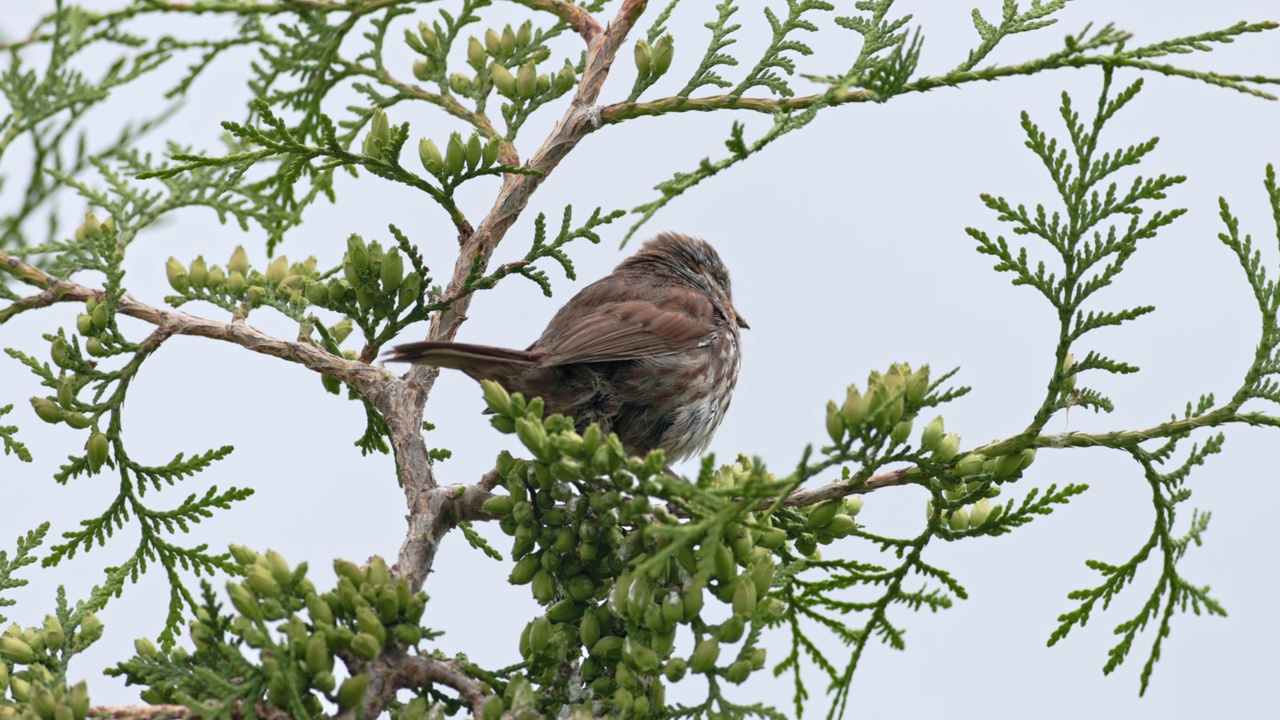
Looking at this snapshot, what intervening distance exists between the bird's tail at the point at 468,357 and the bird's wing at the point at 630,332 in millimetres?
129

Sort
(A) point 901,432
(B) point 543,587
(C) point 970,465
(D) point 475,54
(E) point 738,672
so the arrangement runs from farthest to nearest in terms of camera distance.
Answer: (D) point 475,54 < (C) point 970,465 < (B) point 543,587 < (A) point 901,432 < (E) point 738,672

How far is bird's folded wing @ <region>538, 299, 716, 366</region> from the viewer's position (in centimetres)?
463

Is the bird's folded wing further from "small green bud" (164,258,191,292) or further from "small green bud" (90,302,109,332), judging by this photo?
"small green bud" (90,302,109,332)

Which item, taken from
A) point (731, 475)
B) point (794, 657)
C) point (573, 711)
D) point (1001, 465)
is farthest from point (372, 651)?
point (1001, 465)

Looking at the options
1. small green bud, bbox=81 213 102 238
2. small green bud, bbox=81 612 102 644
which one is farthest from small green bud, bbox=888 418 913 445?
small green bud, bbox=81 213 102 238

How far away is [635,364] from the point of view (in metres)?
4.86

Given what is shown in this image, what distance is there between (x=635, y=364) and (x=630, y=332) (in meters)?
0.13

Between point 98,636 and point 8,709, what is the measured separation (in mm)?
450

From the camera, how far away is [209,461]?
405 centimetres

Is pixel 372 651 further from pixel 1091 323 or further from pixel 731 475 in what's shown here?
pixel 1091 323

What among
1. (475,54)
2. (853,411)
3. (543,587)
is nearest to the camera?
(853,411)

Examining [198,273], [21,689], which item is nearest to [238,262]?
[198,273]

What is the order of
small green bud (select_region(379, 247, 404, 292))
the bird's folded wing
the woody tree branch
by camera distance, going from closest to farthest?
the woody tree branch
small green bud (select_region(379, 247, 404, 292))
the bird's folded wing

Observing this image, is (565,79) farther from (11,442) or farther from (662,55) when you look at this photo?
(11,442)
